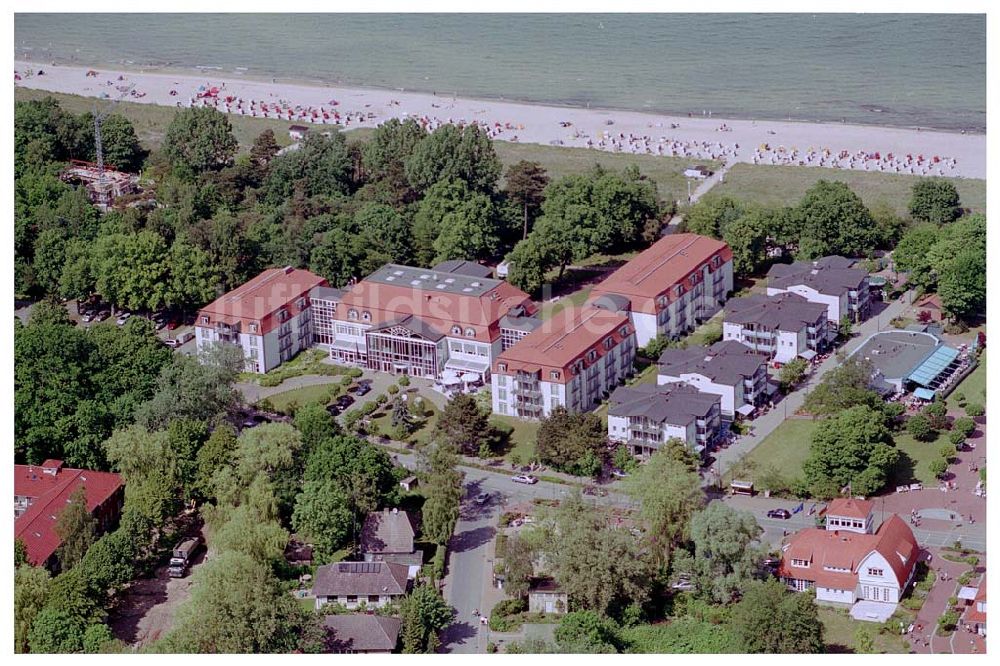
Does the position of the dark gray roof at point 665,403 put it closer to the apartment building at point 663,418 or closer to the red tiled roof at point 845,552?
the apartment building at point 663,418

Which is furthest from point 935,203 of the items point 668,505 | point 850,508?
point 668,505

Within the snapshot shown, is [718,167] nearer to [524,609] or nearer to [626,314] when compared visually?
[626,314]

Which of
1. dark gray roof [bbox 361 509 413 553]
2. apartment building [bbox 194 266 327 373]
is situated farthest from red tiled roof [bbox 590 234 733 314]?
dark gray roof [bbox 361 509 413 553]

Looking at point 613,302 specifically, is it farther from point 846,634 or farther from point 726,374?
point 846,634

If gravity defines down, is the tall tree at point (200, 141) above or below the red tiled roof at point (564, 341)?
above

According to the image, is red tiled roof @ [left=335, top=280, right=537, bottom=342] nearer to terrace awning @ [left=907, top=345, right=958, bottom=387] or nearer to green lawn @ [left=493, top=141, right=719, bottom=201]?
terrace awning @ [left=907, top=345, right=958, bottom=387]

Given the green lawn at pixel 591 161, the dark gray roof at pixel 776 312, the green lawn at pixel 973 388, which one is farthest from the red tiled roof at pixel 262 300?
the green lawn at pixel 973 388
